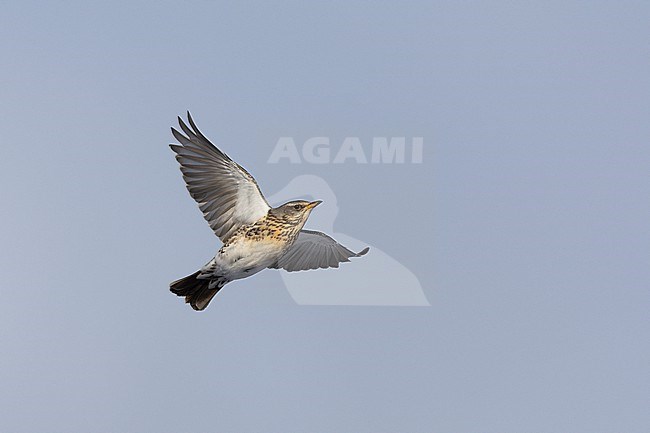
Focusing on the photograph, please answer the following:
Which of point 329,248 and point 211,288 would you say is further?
point 329,248

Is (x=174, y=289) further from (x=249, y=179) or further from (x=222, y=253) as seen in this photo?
(x=249, y=179)

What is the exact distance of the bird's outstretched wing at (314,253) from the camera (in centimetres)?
1841

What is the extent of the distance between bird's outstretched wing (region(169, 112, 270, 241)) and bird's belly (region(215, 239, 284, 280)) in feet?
1.31

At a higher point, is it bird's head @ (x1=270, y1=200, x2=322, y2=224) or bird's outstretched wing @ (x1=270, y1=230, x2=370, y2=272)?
bird's outstretched wing @ (x1=270, y1=230, x2=370, y2=272)

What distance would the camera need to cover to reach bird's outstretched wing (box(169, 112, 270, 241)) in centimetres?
1645

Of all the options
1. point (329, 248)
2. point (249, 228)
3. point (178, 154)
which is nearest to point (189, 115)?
point (178, 154)

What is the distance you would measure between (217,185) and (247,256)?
120cm

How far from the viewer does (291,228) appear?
16.5m

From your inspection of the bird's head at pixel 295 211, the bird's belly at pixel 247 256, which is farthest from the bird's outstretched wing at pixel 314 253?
the bird's head at pixel 295 211

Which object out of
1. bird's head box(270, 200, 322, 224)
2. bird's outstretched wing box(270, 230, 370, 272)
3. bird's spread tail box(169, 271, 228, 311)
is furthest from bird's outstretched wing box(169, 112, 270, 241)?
bird's outstretched wing box(270, 230, 370, 272)

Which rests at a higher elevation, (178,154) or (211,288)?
(178,154)

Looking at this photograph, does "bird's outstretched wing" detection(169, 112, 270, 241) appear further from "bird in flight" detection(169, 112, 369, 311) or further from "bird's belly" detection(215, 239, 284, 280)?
"bird's belly" detection(215, 239, 284, 280)

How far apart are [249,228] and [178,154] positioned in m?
1.58

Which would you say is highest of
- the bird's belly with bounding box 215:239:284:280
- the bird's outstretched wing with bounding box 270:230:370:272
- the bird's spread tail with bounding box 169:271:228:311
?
the bird's outstretched wing with bounding box 270:230:370:272
